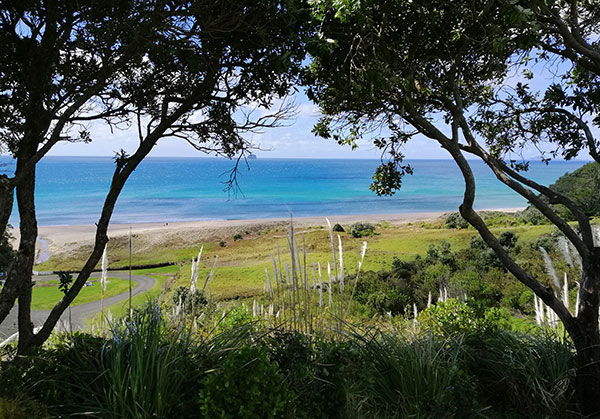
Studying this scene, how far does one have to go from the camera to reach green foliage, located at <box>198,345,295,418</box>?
2.29 m

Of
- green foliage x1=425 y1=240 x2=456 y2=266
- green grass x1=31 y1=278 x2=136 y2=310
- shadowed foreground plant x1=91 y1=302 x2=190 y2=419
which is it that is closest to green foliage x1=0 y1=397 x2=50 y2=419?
shadowed foreground plant x1=91 y1=302 x2=190 y2=419

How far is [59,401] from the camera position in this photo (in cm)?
248

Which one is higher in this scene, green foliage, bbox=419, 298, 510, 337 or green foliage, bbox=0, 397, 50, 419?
green foliage, bbox=0, 397, 50, 419

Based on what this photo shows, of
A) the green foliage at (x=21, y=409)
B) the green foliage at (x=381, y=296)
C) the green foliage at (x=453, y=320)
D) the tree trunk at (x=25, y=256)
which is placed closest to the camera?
the green foliage at (x=21, y=409)

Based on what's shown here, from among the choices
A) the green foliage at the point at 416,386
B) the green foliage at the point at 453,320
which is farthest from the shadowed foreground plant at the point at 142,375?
the green foliage at the point at 453,320

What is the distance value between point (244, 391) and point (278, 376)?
0.20 metres

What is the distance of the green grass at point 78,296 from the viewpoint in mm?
9547

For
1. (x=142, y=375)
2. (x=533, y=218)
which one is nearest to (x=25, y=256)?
(x=142, y=375)

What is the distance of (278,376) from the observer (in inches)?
95.5

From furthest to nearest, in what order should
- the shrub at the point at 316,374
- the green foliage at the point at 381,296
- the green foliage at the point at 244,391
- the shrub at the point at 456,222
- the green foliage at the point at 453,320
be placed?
the shrub at the point at 456,222 → the green foliage at the point at 381,296 → the green foliage at the point at 453,320 → the shrub at the point at 316,374 → the green foliage at the point at 244,391

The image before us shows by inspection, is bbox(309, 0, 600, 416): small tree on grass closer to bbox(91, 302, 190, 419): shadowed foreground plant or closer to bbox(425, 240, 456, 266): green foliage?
bbox(91, 302, 190, 419): shadowed foreground plant

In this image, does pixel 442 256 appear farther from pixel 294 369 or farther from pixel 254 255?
pixel 294 369

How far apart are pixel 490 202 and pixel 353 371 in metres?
38.4

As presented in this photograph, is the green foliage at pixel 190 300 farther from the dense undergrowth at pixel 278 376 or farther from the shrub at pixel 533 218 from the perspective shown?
the shrub at pixel 533 218
